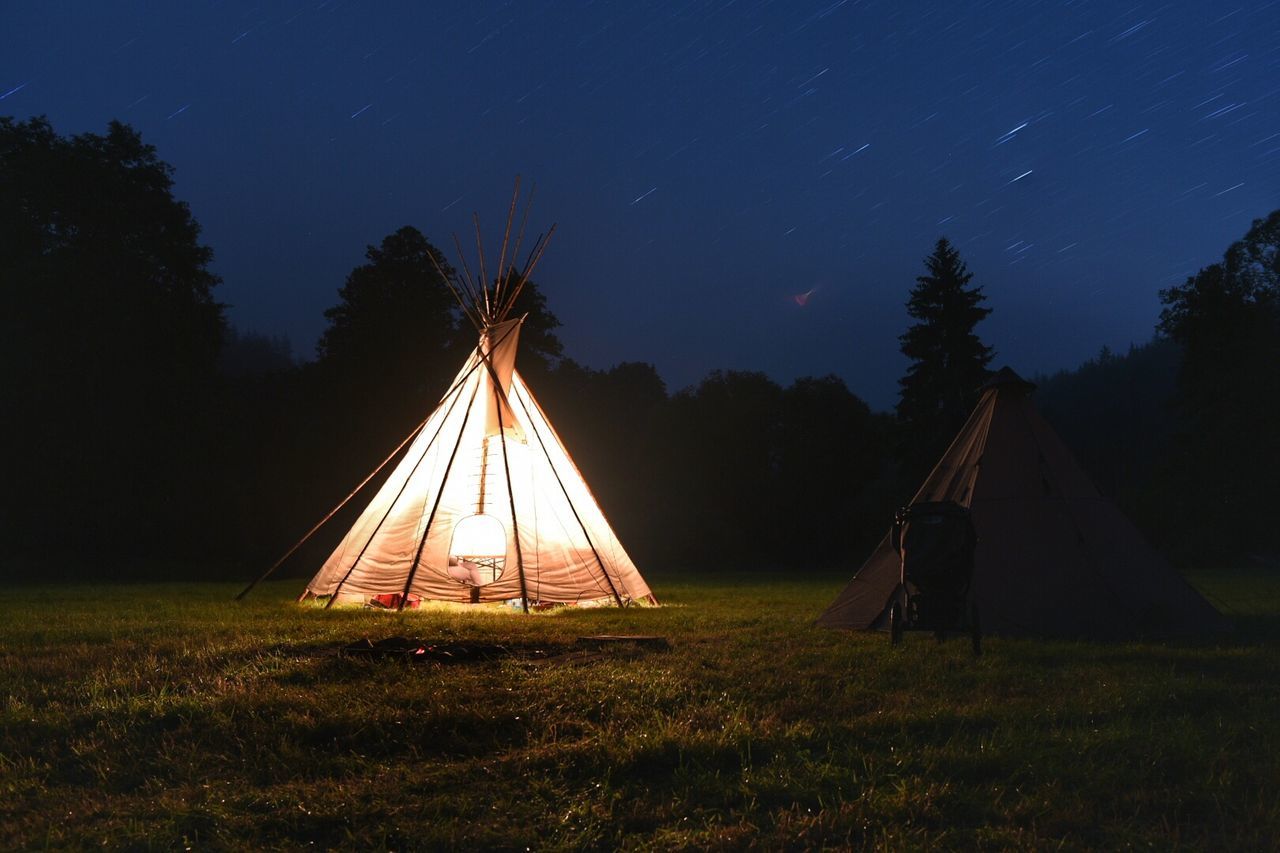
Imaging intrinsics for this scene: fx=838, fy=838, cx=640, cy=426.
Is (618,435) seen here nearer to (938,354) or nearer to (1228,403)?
(938,354)

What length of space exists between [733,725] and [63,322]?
21.6 m

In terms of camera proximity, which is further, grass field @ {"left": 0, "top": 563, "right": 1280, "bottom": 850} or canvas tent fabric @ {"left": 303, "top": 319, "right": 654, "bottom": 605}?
canvas tent fabric @ {"left": 303, "top": 319, "right": 654, "bottom": 605}

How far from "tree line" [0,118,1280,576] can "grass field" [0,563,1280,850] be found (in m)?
9.85

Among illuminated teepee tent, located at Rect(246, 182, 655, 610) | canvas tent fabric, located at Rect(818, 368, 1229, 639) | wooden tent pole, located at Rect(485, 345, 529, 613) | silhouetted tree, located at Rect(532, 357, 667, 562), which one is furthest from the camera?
silhouetted tree, located at Rect(532, 357, 667, 562)

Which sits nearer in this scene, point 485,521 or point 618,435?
point 485,521

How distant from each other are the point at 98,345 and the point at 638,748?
68.8 feet

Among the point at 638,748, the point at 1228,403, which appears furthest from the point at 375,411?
the point at 1228,403

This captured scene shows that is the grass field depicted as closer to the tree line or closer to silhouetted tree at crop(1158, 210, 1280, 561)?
the tree line

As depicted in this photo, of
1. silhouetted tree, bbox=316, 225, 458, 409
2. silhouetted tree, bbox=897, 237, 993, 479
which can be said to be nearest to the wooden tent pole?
silhouetted tree, bbox=316, 225, 458, 409

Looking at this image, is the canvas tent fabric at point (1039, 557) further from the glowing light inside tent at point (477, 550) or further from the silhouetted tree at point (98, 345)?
the silhouetted tree at point (98, 345)

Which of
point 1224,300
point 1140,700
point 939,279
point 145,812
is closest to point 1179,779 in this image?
point 1140,700

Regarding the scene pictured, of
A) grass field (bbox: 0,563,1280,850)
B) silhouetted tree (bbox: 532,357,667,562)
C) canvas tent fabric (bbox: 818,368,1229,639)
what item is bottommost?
grass field (bbox: 0,563,1280,850)

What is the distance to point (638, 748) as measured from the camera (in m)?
3.54

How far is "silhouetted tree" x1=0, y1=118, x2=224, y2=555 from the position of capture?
64.2 feet
